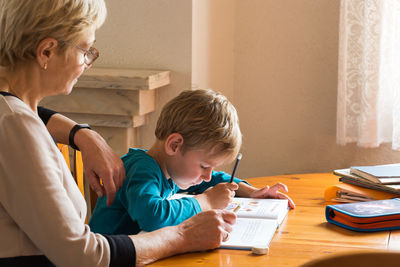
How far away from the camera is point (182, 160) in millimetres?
1539

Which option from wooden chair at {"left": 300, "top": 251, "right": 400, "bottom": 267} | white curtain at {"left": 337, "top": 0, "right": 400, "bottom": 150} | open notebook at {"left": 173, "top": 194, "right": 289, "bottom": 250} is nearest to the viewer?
wooden chair at {"left": 300, "top": 251, "right": 400, "bottom": 267}

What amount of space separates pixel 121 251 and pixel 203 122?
0.49 m

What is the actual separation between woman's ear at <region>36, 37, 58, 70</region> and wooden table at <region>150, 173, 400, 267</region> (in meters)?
0.48

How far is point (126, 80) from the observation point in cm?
226

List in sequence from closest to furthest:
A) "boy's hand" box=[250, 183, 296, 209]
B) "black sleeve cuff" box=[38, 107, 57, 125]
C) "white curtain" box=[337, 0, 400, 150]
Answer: "black sleeve cuff" box=[38, 107, 57, 125] → "boy's hand" box=[250, 183, 296, 209] → "white curtain" box=[337, 0, 400, 150]

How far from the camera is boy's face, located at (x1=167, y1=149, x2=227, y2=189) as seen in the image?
153 centimetres

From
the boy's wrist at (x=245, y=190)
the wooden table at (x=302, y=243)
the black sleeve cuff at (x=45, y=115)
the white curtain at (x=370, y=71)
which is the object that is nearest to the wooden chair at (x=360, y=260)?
the wooden table at (x=302, y=243)

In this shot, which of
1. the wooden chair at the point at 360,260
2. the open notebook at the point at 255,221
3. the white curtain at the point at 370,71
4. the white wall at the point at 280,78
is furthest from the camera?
the white wall at the point at 280,78

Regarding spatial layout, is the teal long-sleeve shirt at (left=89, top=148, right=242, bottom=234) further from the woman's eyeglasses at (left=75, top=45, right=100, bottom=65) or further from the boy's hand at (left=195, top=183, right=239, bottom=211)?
the woman's eyeglasses at (left=75, top=45, right=100, bottom=65)

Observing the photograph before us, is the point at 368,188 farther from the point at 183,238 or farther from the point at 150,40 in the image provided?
the point at 150,40

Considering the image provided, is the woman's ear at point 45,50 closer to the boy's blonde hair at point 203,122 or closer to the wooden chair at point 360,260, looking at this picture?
the boy's blonde hair at point 203,122

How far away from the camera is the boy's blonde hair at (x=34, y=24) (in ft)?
3.64

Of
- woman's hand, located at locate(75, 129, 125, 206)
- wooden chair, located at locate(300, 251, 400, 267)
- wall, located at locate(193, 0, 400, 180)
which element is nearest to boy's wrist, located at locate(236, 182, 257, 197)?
woman's hand, located at locate(75, 129, 125, 206)

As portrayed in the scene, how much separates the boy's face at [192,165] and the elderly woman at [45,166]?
269mm
